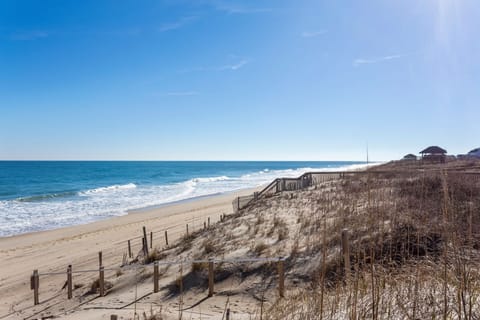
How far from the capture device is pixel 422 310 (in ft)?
10.8

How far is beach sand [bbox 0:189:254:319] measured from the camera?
9422 mm

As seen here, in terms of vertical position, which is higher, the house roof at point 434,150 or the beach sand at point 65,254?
the house roof at point 434,150

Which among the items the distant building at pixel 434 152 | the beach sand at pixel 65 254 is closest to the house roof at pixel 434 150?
the distant building at pixel 434 152

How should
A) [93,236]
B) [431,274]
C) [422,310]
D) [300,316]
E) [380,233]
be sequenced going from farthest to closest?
[93,236]
[380,233]
[431,274]
[300,316]
[422,310]

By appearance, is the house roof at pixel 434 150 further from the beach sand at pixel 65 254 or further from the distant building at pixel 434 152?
the beach sand at pixel 65 254

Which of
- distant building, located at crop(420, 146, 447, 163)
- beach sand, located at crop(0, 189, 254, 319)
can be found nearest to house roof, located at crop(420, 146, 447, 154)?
distant building, located at crop(420, 146, 447, 163)

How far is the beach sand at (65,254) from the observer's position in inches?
371

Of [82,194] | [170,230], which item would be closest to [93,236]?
[170,230]

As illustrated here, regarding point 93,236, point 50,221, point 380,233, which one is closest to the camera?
point 380,233

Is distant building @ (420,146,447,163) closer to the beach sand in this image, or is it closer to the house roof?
the house roof

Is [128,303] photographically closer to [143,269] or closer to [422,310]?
[143,269]

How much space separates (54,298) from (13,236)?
45.4 feet

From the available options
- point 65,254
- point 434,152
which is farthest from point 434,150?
point 65,254

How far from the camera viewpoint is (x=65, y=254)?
1653 cm
